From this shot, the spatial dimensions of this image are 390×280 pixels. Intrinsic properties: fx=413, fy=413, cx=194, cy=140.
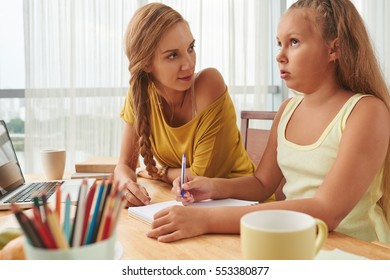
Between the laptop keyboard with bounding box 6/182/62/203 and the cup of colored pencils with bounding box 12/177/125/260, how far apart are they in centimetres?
63

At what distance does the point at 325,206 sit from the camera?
80cm

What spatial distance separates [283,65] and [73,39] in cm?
215

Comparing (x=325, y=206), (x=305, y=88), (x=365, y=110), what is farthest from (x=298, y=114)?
(x=325, y=206)

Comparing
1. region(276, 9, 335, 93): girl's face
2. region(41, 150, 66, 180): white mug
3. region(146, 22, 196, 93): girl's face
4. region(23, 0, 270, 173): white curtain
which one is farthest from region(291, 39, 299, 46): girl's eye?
region(23, 0, 270, 173): white curtain

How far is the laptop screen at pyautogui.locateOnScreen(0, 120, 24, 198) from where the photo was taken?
43.9 inches

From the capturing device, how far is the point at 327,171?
1.00 meters

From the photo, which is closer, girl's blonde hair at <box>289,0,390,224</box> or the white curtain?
girl's blonde hair at <box>289,0,390,224</box>

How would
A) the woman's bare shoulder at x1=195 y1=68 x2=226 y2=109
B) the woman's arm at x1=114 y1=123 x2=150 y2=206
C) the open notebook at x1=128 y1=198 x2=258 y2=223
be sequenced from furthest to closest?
the woman's bare shoulder at x1=195 y1=68 x2=226 y2=109 → the woman's arm at x1=114 y1=123 x2=150 y2=206 → the open notebook at x1=128 y1=198 x2=258 y2=223

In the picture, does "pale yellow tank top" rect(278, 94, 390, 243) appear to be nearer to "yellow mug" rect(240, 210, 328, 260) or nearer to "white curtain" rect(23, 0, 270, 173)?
"yellow mug" rect(240, 210, 328, 260)

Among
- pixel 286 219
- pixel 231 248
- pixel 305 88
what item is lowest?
pixel 231 248

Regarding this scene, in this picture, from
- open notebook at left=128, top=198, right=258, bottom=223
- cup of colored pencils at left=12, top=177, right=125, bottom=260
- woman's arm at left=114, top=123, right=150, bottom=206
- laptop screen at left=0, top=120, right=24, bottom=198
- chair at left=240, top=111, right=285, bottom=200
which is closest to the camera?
cup of colored pencils at left=12, top=177, right=125, bottom=260

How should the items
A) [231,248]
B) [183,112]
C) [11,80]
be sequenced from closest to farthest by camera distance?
[231,248] → [183,112] → [11,80]
